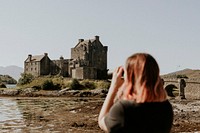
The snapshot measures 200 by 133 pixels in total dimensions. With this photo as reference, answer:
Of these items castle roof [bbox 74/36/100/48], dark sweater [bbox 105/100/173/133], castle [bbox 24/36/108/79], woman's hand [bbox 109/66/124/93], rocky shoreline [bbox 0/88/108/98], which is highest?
castle roof [bbox 74/36/100/48]

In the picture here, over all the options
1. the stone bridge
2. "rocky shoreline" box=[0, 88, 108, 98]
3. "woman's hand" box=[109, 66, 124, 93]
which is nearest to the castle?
"rocky shoreline" box=[0, 88, 108, 98]

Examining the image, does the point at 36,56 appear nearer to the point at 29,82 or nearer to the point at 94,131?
the point at 29,82

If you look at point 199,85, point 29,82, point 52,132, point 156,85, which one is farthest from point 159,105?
point 29,82

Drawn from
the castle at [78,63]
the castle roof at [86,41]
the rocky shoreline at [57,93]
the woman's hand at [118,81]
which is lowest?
the rocky shoreline at [57,93]

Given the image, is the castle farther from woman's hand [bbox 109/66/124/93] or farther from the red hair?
the red hair

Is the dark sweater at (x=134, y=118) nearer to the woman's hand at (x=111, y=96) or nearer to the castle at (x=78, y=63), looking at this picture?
the woman's hand at (x=111, y=96)

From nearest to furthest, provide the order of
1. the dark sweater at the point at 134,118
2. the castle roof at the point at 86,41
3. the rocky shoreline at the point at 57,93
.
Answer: the dark sweater at the point at 134,118, the rocky shoreline at the point at 57,93, the castle roof at the point at 86,41

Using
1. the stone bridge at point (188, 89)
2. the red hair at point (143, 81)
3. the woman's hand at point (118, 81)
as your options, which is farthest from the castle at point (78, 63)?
the red hair at point (143, 81)

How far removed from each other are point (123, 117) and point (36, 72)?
9204 cm

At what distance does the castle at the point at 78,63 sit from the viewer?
88875 millimetres

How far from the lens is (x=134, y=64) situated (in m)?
3.22

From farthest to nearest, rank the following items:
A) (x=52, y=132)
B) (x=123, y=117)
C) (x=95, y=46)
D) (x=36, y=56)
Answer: (x=36, y=56)
(x=95, y=46)
(x=52, y=132)
(x=123, y=117)

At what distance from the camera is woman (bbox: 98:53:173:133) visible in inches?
122

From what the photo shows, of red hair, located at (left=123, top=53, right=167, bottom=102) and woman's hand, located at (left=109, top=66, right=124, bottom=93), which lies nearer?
red hair, located at (left=123, top=53, right=167, bottom=102)
